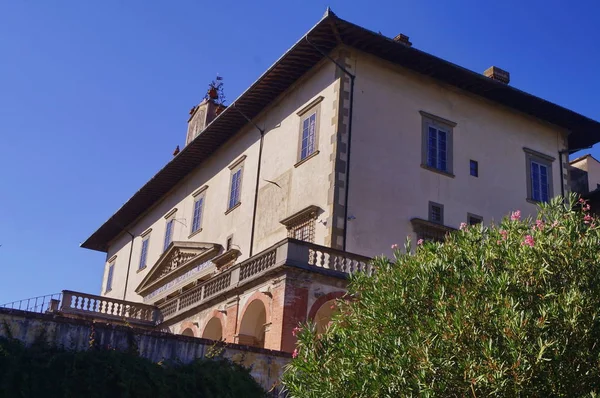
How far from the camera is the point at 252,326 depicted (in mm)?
21453

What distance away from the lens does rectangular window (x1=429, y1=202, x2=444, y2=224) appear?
23359mm

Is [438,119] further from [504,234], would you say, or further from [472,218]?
[504,234]

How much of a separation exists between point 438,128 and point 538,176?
4.21m

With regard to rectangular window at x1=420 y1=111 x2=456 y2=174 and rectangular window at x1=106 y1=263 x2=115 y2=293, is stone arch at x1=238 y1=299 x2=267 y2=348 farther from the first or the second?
rectangular window at x1=106 y1=263 x2=115 y2=293

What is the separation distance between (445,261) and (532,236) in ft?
3.91

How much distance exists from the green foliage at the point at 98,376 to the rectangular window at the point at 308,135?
986cm

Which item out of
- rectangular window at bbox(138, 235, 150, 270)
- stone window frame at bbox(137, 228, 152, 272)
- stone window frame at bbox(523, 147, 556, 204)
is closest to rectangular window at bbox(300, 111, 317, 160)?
stone window frame at bbox(523, 147, 556, 204)

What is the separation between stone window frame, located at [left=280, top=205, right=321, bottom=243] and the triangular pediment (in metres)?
5.14

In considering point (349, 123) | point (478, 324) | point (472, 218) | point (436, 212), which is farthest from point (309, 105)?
point (478, 324)

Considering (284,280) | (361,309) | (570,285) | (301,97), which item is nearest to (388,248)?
(284,280)

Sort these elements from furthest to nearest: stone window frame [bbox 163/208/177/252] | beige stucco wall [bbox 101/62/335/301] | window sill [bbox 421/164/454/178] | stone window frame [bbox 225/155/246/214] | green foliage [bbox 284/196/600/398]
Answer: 1. stone window frame [bbox 163/208/177/252]
2. stone window frame [bbox 225/155/246/214]
3. window sill [bbox 421/164/454/178]
4. beige stucco wall [bbox 101/62/335/301]
5. green foliage [bbox 284/196/600/398]

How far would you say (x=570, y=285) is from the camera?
10117 millimetres

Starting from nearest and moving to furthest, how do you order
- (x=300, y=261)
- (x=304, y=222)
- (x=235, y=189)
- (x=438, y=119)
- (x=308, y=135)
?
(x=300, y=261)
(x=304, y=222)
(x=308, y=135)
(x=438, y=119)
(x=235, y=189)

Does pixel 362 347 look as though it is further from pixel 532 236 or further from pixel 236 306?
pixel 236 306
